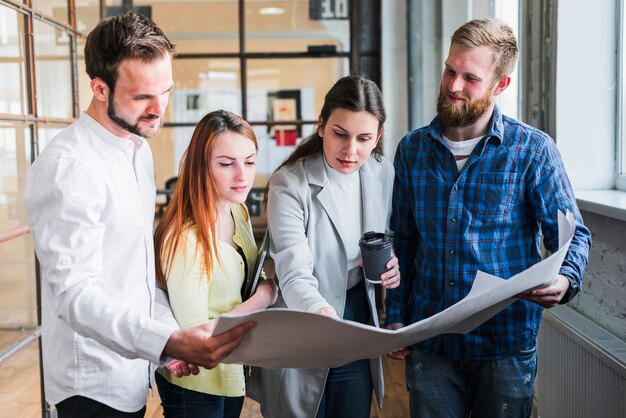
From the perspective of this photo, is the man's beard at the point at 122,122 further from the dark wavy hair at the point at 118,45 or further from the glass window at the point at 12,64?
the glass window at the point at 12,64

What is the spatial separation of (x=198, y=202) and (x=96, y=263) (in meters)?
0.39

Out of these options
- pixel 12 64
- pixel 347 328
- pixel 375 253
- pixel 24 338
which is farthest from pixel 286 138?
pixel 347 328

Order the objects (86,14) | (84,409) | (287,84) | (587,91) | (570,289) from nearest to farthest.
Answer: (84,409), (570,289), (587,91), (86,14), (287,84)

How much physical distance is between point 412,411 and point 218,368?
51cm

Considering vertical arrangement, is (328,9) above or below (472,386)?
above

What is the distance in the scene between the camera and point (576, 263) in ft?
4.76

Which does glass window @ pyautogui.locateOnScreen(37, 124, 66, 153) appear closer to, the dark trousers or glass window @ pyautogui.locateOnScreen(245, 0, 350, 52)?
the dark trousers

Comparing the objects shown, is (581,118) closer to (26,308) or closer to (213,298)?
(213,298)

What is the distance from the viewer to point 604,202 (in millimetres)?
1963

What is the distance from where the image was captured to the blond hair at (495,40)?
5.14 ft

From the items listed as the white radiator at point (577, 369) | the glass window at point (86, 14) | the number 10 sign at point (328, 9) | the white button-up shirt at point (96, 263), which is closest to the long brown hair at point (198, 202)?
the white button-up shirt at point (96, 263)

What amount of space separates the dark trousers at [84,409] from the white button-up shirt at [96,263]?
0.6 inches

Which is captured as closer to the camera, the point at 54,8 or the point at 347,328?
the point at 347,328

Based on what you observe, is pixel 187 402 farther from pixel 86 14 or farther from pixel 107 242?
pixel 86 14
